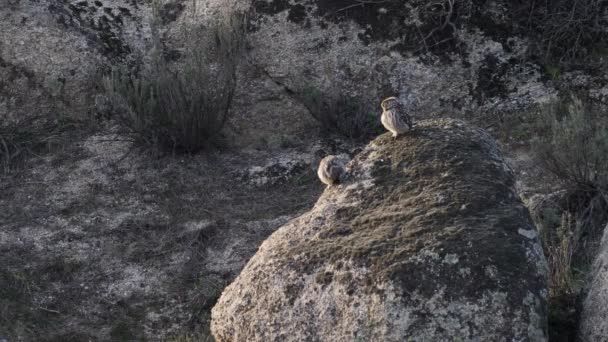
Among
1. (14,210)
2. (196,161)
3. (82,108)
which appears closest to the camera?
(14,210)

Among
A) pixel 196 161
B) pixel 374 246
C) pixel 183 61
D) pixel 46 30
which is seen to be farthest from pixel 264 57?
pixel 374 246

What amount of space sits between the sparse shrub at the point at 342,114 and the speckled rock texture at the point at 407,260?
2.74 m

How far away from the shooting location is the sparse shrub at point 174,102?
661 centimetres

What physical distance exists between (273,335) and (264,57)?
4.18 meters

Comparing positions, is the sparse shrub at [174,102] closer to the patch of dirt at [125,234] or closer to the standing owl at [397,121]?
the patch of dirt at [125,234]

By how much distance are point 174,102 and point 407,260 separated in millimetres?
3529

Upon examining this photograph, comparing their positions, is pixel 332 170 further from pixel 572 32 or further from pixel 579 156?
pixel 572 32

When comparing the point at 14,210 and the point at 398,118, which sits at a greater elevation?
the point at 398,118

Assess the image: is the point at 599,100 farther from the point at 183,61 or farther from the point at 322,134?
the point at 183,61

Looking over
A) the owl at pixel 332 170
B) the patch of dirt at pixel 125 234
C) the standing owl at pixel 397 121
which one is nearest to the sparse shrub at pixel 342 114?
the patch of dirt at pixel 125 234

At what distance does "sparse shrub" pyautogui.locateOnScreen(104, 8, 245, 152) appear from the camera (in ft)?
21.7

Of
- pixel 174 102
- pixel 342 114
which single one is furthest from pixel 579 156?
pixel 174 102

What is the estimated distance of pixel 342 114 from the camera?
Answer: 6734mm

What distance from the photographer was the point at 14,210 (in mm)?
6145
